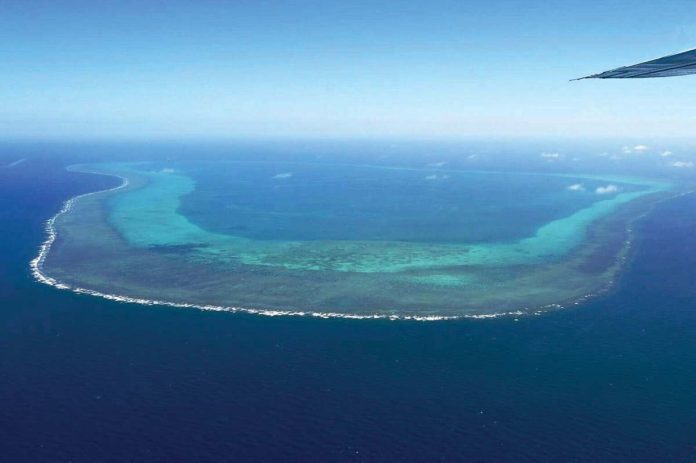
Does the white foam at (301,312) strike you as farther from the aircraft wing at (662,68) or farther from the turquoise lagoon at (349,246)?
the aircraft wing at (662,68)

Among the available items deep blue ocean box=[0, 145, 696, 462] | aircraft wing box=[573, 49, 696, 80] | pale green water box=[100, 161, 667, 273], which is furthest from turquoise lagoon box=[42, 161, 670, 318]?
aircraft wing box=[573, 49, 696, 80]

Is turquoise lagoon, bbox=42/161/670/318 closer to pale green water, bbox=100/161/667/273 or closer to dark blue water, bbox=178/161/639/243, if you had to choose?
pale green water, bbox=100/161/667/273

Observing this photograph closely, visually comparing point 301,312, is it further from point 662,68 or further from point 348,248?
point 662,68

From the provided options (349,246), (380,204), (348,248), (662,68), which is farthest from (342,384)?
(380,204)

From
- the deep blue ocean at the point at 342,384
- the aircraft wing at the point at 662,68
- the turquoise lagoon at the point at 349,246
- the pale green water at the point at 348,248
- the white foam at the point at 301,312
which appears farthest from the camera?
the pale green water at the point at 348,248

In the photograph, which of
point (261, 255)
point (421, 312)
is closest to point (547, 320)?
point (421, 312)

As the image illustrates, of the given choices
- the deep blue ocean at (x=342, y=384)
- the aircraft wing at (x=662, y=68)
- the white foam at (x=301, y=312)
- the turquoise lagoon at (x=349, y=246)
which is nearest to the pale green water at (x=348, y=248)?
the turquoise lagoon at (x=349, y=246)
